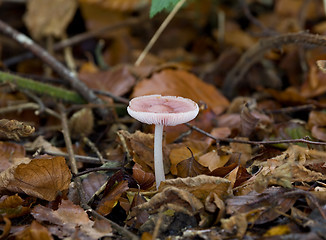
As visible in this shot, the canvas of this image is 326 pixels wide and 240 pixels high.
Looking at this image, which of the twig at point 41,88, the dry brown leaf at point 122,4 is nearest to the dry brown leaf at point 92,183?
the twig at point 41,88

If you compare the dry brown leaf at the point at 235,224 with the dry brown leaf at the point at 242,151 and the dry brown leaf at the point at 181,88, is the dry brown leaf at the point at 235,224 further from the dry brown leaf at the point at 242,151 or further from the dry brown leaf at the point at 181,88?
the dry brown leaf at the point at 181,88

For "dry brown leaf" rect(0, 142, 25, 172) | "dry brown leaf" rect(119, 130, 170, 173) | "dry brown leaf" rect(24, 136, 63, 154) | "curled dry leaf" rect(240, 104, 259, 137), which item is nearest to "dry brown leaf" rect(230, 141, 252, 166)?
"curled dry leaf" rect(240, 104, 259, 137)

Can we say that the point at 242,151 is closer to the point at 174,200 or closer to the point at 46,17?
the point at 174,200

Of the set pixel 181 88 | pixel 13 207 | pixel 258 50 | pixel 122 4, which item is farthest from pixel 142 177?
pixel 122 4

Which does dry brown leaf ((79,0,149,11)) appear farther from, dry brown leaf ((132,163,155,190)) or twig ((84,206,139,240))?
twig ((84,206,139,240))

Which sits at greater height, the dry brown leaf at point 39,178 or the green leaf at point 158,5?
the green leaf at point 158,5

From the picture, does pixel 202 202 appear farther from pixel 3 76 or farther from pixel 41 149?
pixel 3 76
